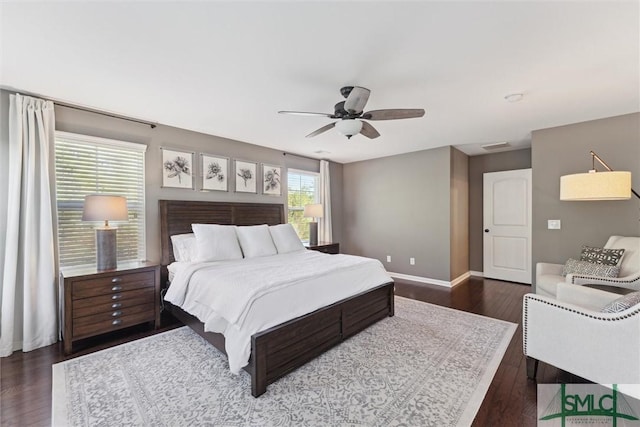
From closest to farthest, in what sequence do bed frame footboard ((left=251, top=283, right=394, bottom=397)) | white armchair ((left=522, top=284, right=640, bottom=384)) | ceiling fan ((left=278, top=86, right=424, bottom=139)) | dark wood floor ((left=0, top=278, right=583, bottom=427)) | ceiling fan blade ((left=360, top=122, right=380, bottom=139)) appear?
white armchair ((left=522, top=284, right=640, bottom=384)) → dark wood floor ((left=0, top=278, right=583, bottom=427)) → bed frame footboard ((left=251, top=283, right=394, bottom=397)) → ceiling fan ((left=278, top=86, right=424, bottom=139)) → ceiling fan blade ((left=360, top=122, right=380, bottom=139))

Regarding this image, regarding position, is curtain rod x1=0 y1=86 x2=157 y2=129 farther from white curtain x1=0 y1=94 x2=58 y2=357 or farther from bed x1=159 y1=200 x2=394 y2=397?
bed x1=159 y1=200 x2=394 y2=397

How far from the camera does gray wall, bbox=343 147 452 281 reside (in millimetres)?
4867

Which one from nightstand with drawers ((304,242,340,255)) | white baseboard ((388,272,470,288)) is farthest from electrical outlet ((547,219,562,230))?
nightstand with drawers ((304,242,340,255))

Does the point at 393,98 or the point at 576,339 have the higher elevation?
the point at 393,98

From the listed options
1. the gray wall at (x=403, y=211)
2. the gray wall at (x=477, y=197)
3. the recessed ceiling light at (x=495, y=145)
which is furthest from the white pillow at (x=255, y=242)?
the gray wall at (x=477, y=197)

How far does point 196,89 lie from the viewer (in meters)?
2.61

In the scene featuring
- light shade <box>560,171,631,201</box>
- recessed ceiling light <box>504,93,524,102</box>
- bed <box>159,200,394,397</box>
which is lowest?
bed <box>159,200,394,397</box>

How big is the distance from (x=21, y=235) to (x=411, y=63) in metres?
3.88

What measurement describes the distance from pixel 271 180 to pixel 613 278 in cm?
453

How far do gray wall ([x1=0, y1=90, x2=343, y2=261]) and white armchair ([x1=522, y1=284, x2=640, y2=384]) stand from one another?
3997 millimetres

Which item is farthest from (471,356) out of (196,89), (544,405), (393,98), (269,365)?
(196,89)

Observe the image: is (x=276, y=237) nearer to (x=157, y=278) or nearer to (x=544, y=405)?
(x=157, y=278)

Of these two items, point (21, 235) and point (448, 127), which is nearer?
point (21, 235)

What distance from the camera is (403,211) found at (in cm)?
543
